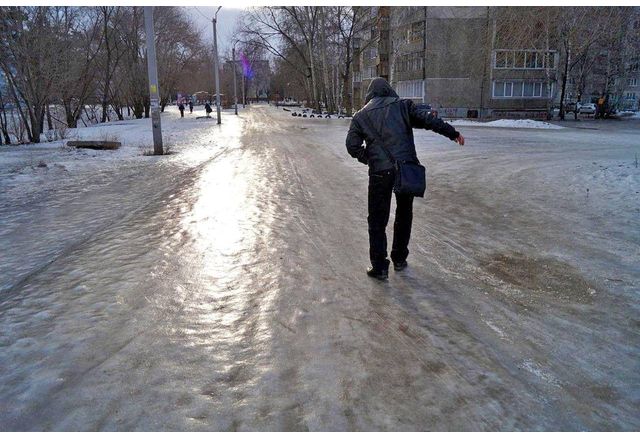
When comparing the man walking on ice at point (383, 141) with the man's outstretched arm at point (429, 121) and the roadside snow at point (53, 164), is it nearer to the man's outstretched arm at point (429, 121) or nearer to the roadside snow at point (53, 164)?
the man's outstretched arm at point (429, 121)

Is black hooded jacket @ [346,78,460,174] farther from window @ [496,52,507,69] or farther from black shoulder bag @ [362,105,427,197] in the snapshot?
window @ [496,52,507,69]

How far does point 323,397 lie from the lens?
2.77 metres

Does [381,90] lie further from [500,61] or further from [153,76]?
[500,61]

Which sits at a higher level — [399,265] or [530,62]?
[530,62]

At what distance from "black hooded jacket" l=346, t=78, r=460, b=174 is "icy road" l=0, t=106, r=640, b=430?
1144 mm

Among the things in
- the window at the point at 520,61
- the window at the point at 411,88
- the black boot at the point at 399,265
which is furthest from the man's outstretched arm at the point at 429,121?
the window at the point at 411,88

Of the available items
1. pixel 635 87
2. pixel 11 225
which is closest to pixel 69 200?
pixel 11 225

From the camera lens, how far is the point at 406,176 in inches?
175

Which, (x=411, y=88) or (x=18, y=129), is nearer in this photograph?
(x=18, y=129)

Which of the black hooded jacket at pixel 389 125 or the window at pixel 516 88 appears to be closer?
the black hooded jacket at pixel 389 125

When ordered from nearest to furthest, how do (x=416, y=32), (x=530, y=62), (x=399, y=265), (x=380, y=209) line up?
(x=380, y=209) → (x=399, y=265) → (x=530, y=62) → (x=416, y=32)

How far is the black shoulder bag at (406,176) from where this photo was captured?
4453 mm

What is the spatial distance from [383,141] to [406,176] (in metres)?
0.39

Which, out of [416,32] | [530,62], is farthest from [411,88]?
[530,62]
